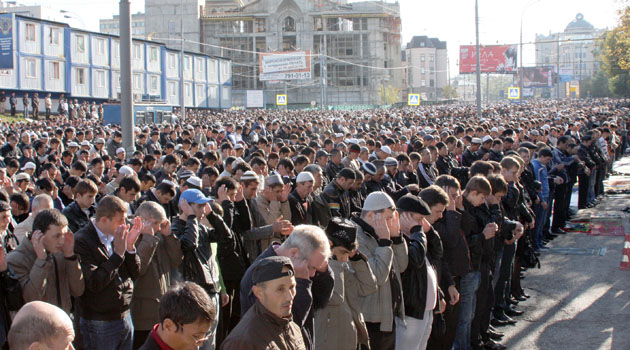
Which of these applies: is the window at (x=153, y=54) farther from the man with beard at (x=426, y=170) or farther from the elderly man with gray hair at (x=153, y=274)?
the elderly man with gray hair at (x=153, y=274)

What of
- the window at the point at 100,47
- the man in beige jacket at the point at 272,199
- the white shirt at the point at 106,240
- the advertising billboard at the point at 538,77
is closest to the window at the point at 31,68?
the window at the point at 100,47

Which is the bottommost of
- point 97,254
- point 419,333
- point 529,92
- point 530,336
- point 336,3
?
point 530,336

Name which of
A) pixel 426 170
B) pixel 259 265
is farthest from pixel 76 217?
pixel 426 170

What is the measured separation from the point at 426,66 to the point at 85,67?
111 metres

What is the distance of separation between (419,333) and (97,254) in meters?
2.63

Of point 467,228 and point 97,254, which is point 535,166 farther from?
point 97,254

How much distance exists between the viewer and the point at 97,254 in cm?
529

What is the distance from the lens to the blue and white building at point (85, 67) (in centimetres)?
4916

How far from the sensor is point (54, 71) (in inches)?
2061

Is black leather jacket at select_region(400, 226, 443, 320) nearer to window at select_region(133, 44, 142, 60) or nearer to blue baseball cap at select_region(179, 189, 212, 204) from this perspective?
blue baseball cap at select_region(179, 189, 212, 204)

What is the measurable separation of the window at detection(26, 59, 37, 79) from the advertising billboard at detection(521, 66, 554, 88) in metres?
81.3

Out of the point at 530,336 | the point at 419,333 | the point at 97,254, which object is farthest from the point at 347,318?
the point at 530,336

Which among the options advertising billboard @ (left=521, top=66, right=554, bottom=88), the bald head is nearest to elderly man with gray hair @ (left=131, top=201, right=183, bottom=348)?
the bald head

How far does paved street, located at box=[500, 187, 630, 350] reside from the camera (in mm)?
8227
